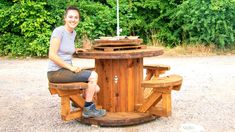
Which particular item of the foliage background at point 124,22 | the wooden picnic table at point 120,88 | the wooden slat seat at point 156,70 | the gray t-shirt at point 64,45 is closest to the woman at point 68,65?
the gray t-shirt at point 64,45

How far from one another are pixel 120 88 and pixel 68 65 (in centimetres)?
81

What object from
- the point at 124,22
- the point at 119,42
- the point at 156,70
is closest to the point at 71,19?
the point at 119,42

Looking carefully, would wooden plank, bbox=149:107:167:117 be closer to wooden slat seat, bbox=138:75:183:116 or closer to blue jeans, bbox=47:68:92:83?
wooden slat seat, bbox=138:75:183:116

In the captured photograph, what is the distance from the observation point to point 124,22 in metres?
15.1

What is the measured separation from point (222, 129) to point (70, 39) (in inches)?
83.5

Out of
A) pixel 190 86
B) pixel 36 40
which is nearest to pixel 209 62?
pixel 190 86

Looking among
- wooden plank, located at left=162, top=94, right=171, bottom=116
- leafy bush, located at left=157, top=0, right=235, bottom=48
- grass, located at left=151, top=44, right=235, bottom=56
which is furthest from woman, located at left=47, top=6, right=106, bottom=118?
leafy bush, located at left=157, top=0, right=235, bottom=48

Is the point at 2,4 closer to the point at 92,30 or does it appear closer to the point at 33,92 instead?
the point at 92,30

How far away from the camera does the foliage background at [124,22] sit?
13.5 meters

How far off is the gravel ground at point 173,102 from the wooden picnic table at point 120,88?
0.37 feet

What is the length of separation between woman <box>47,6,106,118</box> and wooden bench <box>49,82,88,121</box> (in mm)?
93

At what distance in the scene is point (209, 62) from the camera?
11.6 m

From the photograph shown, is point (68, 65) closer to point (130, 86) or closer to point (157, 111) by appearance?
point (130, 86)

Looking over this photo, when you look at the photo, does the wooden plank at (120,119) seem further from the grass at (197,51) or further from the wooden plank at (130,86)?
the grass at (197,51)
